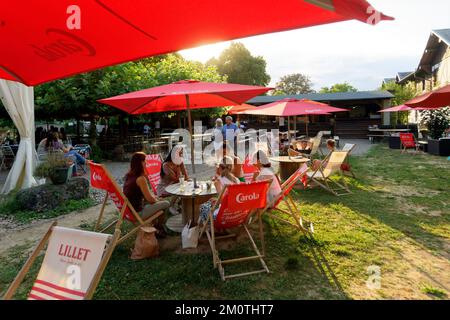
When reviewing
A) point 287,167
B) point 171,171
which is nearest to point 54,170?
point 171,171

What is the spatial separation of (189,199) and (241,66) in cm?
3979

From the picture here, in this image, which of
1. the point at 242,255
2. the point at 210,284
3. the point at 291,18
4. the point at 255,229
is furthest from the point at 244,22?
the point at 255,229

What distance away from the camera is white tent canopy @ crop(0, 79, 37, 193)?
6840 millimetres

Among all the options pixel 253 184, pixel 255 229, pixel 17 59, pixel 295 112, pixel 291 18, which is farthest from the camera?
pixel 295 112

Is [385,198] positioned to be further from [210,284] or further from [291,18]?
[291,18]

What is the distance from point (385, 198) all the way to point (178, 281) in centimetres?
497

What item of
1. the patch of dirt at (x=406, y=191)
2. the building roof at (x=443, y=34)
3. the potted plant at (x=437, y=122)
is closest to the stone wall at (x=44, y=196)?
the patch of dirt at (x=406, y=191)

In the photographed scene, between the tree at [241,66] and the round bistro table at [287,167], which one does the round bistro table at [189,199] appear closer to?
the round bistro table at [287,167]

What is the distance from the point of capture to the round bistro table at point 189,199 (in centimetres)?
445

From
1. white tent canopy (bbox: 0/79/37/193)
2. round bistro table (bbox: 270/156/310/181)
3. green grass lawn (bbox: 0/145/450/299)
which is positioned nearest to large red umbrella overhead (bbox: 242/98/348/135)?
round bistro table (bbox: 270/156/310/181)

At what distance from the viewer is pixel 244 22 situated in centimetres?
178

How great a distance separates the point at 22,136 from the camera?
276 inches

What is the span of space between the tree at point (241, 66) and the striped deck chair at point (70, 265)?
1622 inches

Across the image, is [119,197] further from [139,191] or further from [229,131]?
[229,131]
